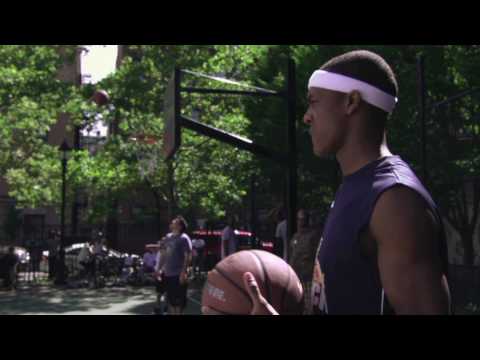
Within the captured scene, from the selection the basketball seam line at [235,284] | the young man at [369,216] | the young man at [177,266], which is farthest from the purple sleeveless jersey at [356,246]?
the young man at [177,266]

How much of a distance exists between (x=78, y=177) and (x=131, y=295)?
8.55 metres

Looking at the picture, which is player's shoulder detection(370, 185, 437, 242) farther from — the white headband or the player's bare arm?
the white headband

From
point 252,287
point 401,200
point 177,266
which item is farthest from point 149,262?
point 401,200

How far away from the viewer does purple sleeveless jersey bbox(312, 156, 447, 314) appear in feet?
5.94

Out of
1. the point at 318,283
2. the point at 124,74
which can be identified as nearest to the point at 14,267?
the point at 124,74

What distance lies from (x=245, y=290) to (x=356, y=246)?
52 centimetres

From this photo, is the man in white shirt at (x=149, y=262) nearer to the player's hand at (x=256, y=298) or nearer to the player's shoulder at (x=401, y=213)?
the player's hand at (x=256, y=298)

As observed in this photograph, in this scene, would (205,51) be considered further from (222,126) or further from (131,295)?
(131,295)

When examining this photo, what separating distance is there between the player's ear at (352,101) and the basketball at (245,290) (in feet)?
2.15

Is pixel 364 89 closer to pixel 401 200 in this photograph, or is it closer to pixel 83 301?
pixel 401 200

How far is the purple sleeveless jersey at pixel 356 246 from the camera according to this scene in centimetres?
181

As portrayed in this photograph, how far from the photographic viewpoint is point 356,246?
1.85 m

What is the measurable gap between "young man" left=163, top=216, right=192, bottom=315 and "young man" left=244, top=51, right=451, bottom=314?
9160 mm
